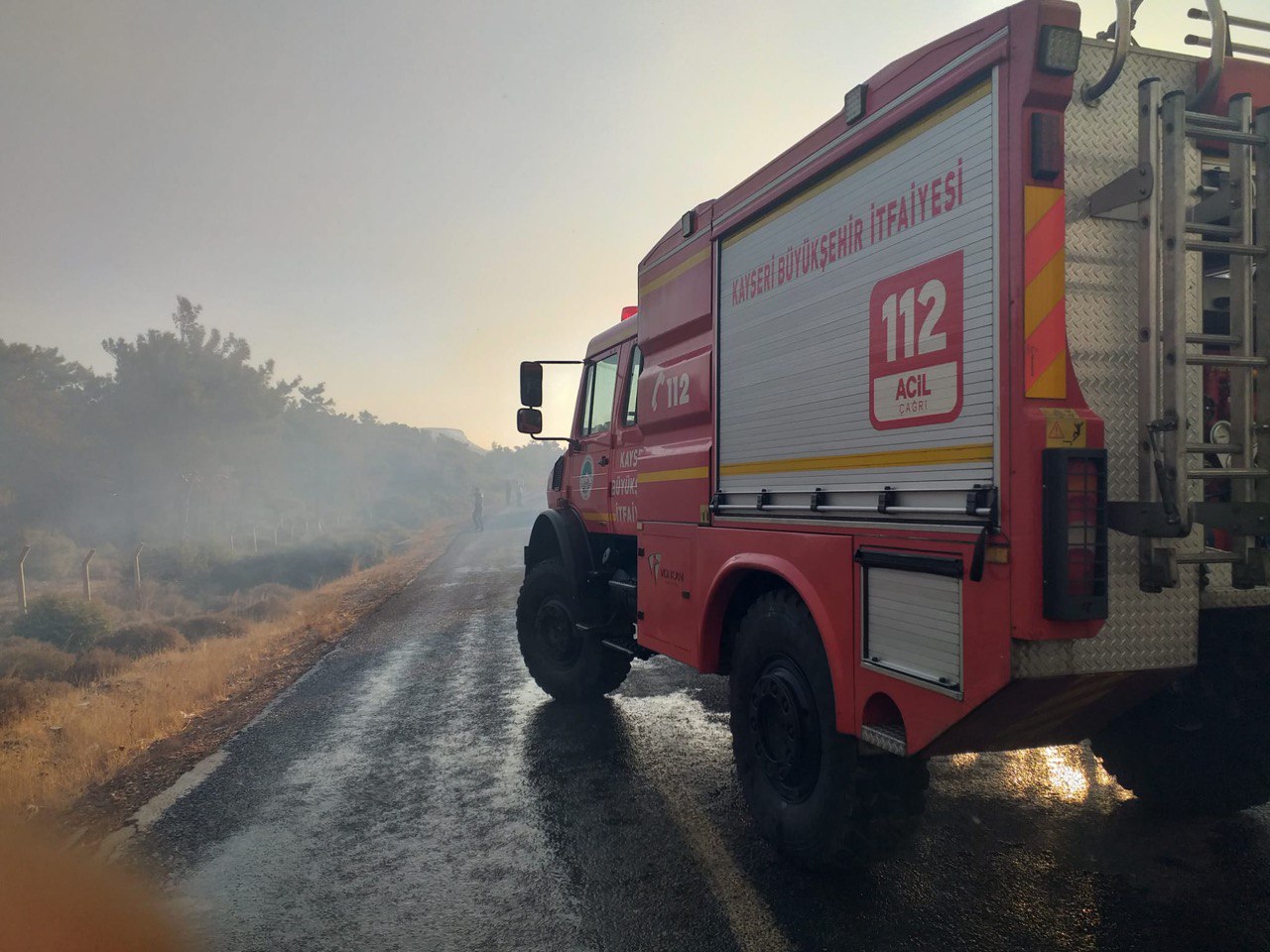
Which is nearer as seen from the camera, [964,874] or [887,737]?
[887,737]

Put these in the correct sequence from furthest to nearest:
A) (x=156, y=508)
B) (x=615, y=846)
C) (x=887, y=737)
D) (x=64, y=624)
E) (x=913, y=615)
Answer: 1. (x=156, y=508)
2. (x=64, y=624)
3. (x=615, y=846)
4. (x=887, y=737)
5. (x=913, y=615)

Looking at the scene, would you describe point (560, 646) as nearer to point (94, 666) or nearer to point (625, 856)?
point (625, 856)

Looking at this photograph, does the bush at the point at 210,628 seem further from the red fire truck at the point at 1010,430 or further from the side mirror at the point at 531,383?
the red fire truck at the point at 1010,430

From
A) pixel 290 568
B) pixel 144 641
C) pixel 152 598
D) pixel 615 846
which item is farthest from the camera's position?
pixel 290 568

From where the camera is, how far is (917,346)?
296cm

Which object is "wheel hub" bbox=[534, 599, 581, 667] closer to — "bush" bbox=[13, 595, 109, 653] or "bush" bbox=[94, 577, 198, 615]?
"bush" bbox=[13, 595, 109, 653]

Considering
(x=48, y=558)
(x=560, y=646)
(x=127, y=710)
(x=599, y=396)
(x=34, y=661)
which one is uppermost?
(x=599, y=396)

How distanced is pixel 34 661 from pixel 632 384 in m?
9.09

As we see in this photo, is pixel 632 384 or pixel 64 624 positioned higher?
pixel 632 384

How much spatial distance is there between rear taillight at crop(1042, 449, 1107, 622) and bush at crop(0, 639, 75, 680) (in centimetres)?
1072

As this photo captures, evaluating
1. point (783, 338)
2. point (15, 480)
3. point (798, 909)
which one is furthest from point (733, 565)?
point (15, 480)

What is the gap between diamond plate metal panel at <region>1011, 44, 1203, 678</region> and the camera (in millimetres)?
2660

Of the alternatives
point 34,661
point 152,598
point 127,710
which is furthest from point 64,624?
point 127,710

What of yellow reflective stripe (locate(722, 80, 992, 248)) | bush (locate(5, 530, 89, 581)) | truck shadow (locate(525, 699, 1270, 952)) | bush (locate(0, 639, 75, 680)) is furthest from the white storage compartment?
bush (locate(5, 530, 89, 581))
